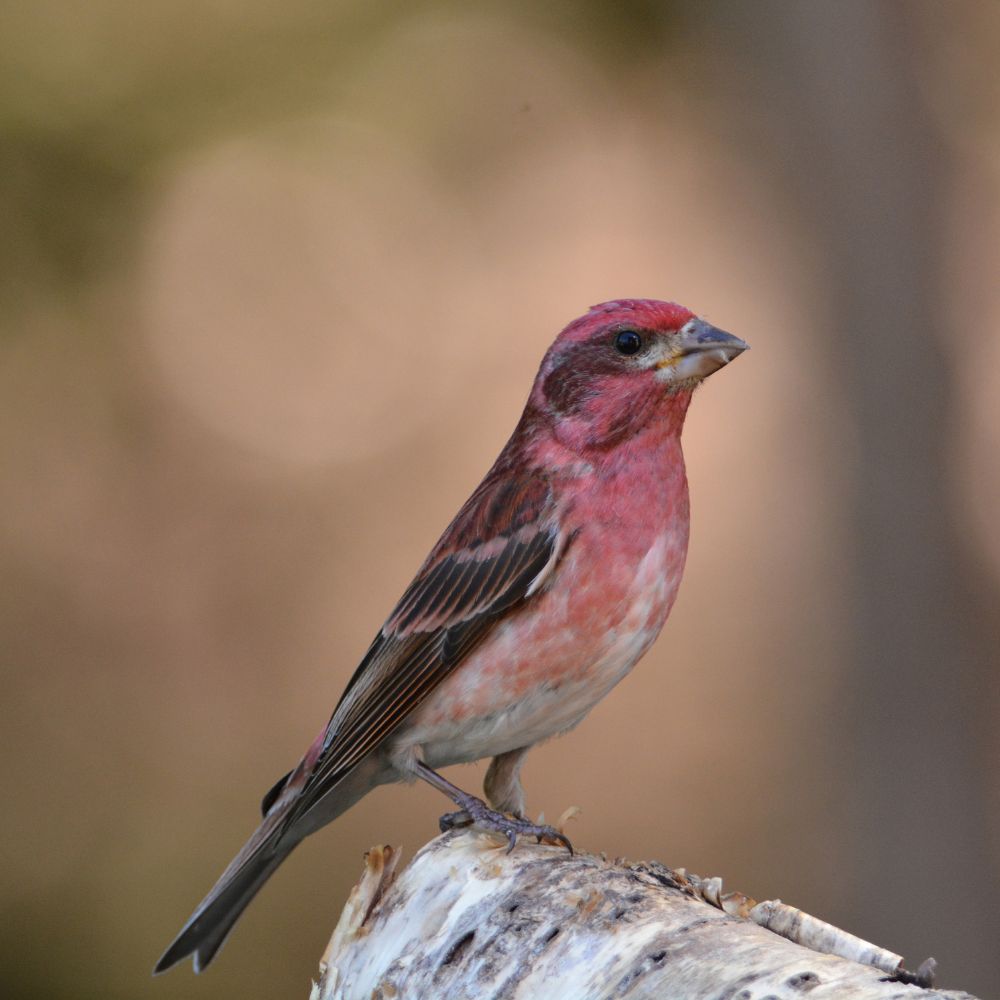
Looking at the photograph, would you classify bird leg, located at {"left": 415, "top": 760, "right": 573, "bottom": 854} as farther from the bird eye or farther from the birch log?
the bird eye

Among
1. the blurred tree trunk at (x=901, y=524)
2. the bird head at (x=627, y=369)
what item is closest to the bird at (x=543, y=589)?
the bird head at (x=627, y=369)

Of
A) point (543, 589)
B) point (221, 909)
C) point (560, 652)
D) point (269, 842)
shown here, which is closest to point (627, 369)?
point (543, 589)

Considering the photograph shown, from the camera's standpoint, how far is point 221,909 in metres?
5.09

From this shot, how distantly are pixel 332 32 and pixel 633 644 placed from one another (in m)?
8.16

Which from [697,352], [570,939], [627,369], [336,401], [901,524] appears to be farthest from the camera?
[336,401]

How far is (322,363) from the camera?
12273 mm

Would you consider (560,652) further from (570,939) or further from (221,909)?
(221,909)

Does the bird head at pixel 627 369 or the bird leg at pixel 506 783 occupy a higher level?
the bird head at pixel 627 369

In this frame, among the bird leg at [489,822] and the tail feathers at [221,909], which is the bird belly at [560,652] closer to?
the bird leg at [489,822]

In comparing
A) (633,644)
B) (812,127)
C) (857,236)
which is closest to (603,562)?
(633,644)

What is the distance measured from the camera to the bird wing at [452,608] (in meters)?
4.66

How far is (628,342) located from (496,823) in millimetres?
1557

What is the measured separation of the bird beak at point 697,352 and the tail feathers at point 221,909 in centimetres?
203

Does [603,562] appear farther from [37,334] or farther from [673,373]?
[37,334]
